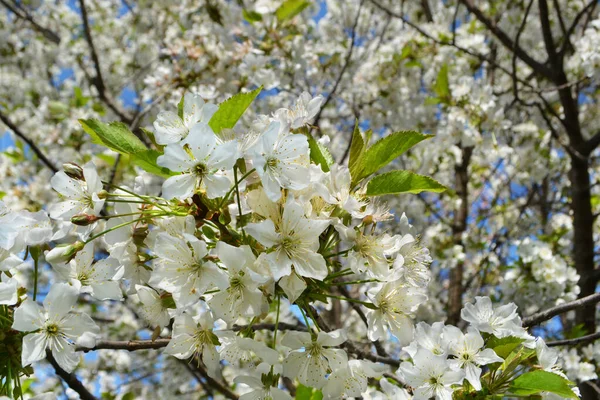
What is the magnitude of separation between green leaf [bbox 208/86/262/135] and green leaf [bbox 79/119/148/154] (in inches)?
7.8

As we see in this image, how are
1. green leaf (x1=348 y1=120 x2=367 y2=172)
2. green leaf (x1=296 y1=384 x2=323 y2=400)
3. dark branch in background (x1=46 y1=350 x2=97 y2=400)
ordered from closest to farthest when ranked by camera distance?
green leaf (x1=348 y1=120 x2=367 y2=172) < dark branch in background (x1=46 y1=350 x2=97 y2=400) < green leaf (x1=296 y1=384 x2=323 y2=400)

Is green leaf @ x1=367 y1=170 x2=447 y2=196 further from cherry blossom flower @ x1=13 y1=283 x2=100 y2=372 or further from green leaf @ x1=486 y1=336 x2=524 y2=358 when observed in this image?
cherry blossom flower @ x1=13 y1=283 x2=100 y2=372

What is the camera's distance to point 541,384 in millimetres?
1312

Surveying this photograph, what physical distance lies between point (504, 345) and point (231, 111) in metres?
1.01

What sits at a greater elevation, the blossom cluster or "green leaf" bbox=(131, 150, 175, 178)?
"green leaf" bbox=(131, 150, 175, 178)

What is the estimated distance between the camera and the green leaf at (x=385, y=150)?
1.32 metres

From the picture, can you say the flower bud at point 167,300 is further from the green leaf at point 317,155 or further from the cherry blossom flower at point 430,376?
the cherry blossom flower at point 430,376

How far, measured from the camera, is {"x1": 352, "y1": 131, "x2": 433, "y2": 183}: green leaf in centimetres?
132

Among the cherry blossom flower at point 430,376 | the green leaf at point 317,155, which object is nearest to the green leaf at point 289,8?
the green leaf at point 317,155

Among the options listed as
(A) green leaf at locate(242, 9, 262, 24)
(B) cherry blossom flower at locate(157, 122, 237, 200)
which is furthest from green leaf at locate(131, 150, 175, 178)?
(A) green leaf at locate(242, 9, 262, 24)

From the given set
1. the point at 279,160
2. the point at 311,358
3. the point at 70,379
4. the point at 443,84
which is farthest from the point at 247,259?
the point at 443,84

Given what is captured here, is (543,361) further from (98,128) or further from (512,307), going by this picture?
(98,128)

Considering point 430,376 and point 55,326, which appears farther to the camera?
point 430,376

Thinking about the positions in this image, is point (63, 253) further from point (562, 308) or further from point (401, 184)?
point (562, 308)
